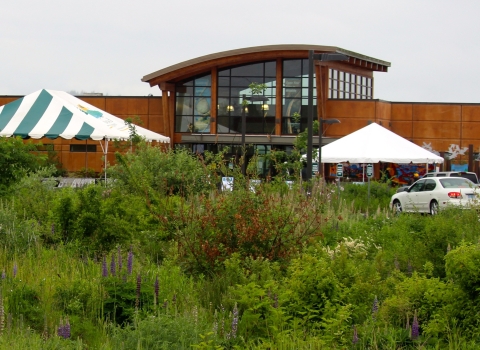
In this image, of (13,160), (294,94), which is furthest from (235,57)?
(13,160)

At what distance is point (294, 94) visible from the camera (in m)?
53.5

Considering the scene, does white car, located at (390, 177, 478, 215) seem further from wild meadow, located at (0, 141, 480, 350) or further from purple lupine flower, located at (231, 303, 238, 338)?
purple lupine flower, located at (231, 303, 238, 338)

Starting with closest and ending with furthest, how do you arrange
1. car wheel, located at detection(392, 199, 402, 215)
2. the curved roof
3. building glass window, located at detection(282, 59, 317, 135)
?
car wheel, located at detection(392, 199, 402, 215) < the curved roof < building glass window, located at detection(282, 59, 317, 135)

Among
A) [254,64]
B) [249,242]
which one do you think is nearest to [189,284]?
[249,242]

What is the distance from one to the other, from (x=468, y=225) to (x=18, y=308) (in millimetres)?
6190

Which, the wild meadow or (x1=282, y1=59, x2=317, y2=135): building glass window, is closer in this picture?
the wild meadow

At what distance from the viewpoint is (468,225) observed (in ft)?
36.2

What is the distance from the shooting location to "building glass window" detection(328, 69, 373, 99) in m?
54.0

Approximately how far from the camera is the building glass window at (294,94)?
175 feet

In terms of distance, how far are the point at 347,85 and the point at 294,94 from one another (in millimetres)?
4917

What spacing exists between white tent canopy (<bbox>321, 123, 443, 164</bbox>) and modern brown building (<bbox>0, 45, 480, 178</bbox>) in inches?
785

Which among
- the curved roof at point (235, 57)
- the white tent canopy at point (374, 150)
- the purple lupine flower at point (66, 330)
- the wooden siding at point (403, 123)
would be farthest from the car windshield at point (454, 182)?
the curved roof at point (235, 57)

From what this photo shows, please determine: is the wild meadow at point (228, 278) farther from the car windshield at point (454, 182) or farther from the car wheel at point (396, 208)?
the car windshield at point (454, 182)

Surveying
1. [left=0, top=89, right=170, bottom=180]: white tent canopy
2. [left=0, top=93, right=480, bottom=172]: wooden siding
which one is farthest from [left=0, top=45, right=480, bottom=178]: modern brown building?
[left=0, top=89, right=170, bottom=180]: white tent canopy
